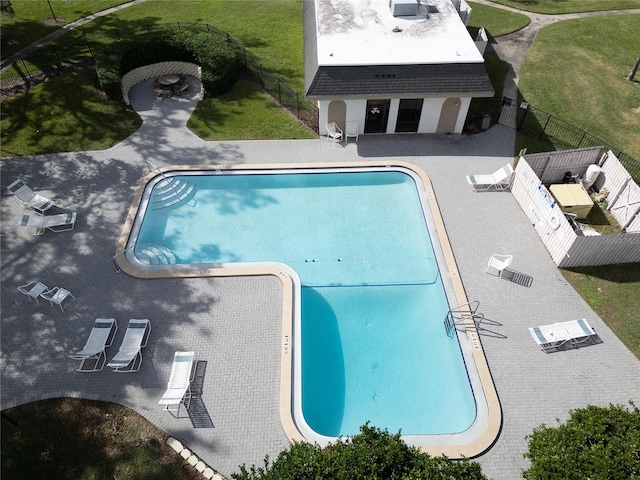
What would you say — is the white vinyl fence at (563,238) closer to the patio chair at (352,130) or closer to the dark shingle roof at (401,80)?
the dark shingle roof at (401,80)

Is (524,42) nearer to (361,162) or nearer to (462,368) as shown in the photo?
(361,162)

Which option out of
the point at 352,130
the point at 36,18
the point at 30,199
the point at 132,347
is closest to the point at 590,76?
the point at 352,130

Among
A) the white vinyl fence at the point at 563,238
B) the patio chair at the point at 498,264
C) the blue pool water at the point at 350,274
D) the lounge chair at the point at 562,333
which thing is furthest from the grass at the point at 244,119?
the lounge chair at the point at 562,333

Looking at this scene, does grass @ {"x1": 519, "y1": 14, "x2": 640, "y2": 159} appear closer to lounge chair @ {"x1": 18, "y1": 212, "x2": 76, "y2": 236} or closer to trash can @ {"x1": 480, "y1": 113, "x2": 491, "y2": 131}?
trash can @ {"x1": 480, "y1": 113, "x2": 491, "y2": 131}

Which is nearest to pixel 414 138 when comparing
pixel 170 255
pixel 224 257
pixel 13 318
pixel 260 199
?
pixel 260 199

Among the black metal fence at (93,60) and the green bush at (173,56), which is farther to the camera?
the black metal fence at (93,60)

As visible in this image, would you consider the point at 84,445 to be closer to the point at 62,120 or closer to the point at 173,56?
the point at 62,120
